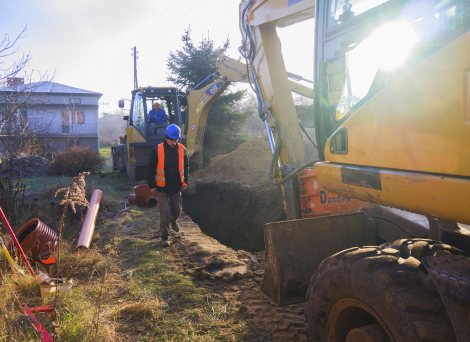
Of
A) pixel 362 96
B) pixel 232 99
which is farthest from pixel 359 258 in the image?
pixel 232 99

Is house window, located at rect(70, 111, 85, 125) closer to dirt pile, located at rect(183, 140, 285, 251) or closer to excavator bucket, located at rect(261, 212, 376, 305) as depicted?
dirt pile, located at rect(183, 140, 285, 251)

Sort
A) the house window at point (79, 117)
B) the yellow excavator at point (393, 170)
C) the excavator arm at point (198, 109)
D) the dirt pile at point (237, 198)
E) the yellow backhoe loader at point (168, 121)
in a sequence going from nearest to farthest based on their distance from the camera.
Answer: the yellow excavator at point (393, 170)
the dirt pile at point (237, 198)
the excavator arm at point (198, 109)
the yellow backhoe loader at point (168, 121)
the house window at point (79, 117)

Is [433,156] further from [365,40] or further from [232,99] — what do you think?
[232,99]

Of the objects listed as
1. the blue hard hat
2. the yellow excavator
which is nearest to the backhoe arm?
the blue hard hat

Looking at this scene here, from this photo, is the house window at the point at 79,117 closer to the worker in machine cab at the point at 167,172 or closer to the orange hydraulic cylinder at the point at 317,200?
the worker in machine cab at the point at 167,172

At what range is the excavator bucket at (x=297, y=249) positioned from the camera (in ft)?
10.2

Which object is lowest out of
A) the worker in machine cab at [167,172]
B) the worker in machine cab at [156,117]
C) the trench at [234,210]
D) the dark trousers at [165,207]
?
the trench at [234,210]

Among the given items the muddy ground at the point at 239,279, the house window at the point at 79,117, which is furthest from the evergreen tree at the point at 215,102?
the house window at the point at 79,117

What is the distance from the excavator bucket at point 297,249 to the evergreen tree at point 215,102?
506 inches

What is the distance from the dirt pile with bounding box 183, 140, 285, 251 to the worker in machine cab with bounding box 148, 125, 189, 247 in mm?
2585

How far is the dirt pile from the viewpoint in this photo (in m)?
8.80

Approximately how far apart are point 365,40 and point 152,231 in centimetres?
553

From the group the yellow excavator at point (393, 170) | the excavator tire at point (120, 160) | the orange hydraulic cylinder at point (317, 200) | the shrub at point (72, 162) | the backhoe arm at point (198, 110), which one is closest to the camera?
the yellow excavator at point (393, 170)

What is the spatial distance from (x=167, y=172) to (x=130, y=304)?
277cm
